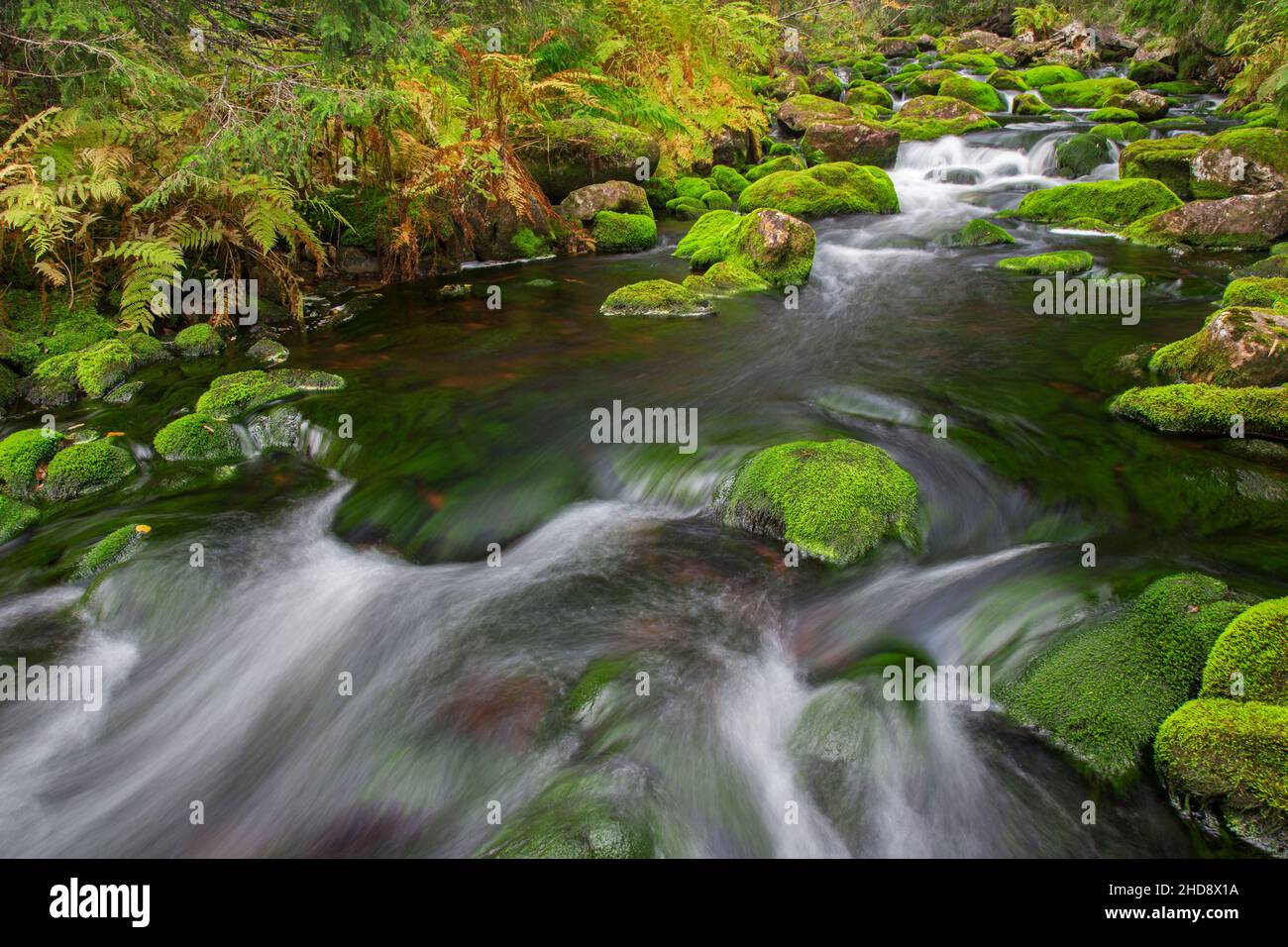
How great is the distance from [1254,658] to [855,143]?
58.2 ft

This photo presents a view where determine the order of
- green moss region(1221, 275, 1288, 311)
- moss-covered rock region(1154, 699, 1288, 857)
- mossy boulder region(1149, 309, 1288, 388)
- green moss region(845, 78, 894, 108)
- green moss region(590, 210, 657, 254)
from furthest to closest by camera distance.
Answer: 1. green moss region(845, 78, 894, 108)
2. green moss region(590, 210, 657, 254)
3. green moss region(1221, 275, 1288, 311)
4. mossy boulder region(1149, 309, 1288, 388)
5. moss-covered rock region(1154, 699, 1288, 857)

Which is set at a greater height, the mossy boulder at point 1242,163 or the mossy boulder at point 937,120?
the mossy boulder at point 937,120

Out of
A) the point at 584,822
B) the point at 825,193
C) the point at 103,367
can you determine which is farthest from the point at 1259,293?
the point at 103,367

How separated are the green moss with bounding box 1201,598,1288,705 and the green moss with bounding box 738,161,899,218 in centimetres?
1200

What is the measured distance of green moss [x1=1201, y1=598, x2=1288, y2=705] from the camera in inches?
116

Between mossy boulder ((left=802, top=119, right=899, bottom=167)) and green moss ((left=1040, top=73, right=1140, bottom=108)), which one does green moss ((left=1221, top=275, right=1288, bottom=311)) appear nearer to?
mossy boulder ((left=802, top=119, right=899, bottom=167))

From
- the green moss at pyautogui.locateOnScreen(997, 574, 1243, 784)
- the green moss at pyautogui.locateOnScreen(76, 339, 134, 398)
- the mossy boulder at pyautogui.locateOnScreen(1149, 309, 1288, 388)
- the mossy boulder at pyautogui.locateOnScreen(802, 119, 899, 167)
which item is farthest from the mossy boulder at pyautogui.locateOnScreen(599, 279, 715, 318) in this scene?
the mossy boulder at pyautogui.locateOnScreen(802, 119, 899, 167)

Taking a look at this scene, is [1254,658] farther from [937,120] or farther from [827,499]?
[937,120]

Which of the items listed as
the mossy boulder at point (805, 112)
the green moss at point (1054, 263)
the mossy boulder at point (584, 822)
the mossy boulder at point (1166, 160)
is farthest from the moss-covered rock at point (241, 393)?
the mossy boulder at point (805, 112)

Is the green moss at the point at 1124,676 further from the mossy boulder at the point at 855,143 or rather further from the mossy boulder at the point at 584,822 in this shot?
the mossy boulder at the point at 855,143

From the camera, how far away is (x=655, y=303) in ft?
30.9

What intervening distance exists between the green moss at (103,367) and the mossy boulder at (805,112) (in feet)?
59.4

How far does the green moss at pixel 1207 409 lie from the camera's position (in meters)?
5.42
